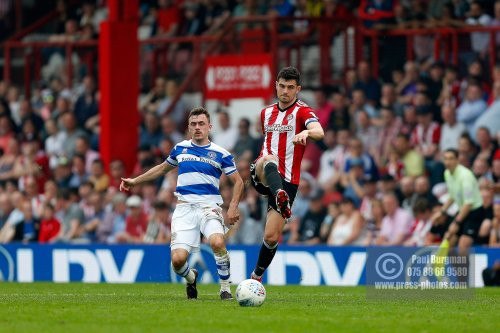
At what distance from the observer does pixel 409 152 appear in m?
20.1

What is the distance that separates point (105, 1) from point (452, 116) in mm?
11388

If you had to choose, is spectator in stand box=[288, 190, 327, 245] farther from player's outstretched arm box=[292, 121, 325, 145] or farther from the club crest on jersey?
player's outstretched arm box=[292, 121, 325, 145]

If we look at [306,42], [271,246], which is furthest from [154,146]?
[271,246]

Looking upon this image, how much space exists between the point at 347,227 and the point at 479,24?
448cm

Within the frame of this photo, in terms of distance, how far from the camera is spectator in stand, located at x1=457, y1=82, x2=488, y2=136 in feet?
65.5

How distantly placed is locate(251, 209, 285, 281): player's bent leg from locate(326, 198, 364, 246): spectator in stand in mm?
6494

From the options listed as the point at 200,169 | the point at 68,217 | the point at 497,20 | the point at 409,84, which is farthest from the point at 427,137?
the point at 200,169

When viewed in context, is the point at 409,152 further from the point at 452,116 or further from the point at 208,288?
the point at 208,288

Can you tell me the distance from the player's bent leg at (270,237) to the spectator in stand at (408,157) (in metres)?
7.28

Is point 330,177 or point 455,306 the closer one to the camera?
point 455,306

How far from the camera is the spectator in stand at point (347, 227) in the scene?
63.7 feet

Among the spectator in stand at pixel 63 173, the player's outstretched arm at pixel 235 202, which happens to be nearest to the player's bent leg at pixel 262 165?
the player's outstretched arm at pixel 235 202

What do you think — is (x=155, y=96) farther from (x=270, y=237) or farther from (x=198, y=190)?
(x=270, y=237)

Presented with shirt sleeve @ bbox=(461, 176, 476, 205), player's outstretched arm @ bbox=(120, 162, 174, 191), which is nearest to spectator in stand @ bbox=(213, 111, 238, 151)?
shirt sleeve @ bbox=(461, 176, 476, 205)
